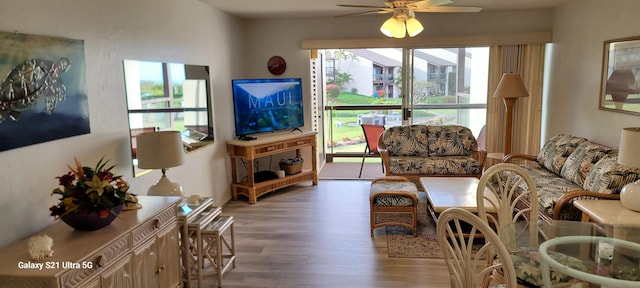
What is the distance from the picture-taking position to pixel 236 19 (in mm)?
5777

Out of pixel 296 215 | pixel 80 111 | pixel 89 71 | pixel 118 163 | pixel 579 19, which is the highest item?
pixel 579 19

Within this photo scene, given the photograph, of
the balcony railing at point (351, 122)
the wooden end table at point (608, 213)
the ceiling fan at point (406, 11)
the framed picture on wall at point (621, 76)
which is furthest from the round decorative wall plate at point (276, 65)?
the wooden end table at point (608, 213)

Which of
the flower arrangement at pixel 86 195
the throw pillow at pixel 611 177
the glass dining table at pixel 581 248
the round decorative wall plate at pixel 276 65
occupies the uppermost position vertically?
the round decorative wall plate at pixel 276 65

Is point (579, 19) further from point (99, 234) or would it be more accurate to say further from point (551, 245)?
point (99, 234)

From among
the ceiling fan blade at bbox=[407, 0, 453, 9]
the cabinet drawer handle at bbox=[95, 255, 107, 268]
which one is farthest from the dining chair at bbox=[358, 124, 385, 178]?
the cabinet drawer handle at bbox=[95, 255, 107, 268]

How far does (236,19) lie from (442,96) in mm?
3022

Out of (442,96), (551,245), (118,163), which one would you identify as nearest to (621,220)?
(551,245)

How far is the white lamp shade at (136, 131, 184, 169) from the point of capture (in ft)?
9.78

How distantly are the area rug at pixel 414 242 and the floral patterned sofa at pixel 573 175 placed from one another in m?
0.92

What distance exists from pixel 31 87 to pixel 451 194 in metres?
3.28

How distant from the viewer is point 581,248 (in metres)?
2.25

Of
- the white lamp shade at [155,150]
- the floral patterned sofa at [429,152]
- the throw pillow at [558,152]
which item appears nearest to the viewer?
the white lamp shade at [155,150]

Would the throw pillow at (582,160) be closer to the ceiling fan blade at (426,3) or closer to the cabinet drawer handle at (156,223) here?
the ceiling fan blade at (426,3)

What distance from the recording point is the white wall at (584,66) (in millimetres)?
4023
